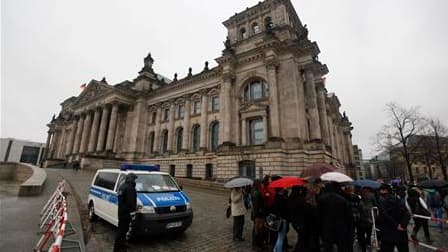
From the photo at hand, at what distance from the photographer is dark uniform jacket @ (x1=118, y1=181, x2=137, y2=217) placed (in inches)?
203

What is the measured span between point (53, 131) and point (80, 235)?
246 ft

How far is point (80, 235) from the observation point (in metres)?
5.77

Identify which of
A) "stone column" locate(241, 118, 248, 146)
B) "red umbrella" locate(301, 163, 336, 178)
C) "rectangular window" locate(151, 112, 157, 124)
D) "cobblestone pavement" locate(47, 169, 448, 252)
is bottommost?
"cobblestone pavement" locate(47, 169, 448, 252)

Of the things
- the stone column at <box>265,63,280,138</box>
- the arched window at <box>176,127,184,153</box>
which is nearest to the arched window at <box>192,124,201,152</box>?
the arched window at <box>176,127,184,153</box>

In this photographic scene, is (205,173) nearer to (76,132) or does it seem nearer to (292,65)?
(292,65)

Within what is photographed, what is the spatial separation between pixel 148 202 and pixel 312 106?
22.7 m

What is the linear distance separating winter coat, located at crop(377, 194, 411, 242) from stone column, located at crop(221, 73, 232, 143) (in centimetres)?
2013

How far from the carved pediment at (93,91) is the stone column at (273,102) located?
3176 cm

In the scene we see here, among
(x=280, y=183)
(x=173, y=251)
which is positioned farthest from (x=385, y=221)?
(x=173, y=251)

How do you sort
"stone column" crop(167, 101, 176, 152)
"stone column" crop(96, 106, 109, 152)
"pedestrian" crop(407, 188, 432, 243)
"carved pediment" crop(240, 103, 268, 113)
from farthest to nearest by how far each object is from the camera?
"stone column" crop(96, 106, 109, 152) → "stone column" crop(167, 101, 176, 152) → "carved pediment" crop(240, 103, 268, 113) → "pedestrian" crop(407, 188, 432, 243)

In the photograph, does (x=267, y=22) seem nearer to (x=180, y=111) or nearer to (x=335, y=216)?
(x=180, y=111)

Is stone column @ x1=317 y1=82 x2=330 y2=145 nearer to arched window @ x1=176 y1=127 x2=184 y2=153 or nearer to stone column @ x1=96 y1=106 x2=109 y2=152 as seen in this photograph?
arched window @ x1=176 y1=127 x2=184 y2=153

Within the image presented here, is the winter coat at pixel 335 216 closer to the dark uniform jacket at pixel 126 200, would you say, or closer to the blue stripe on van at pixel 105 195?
the dark uniform jacket at pixel 126 200

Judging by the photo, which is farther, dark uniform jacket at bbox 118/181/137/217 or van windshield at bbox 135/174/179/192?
van windshield at bbox 135/174/179/192
